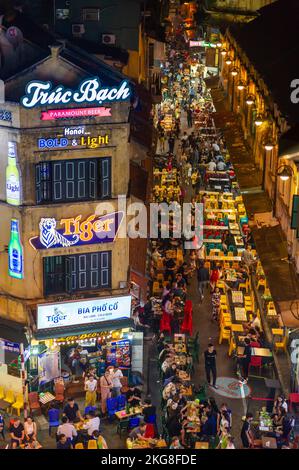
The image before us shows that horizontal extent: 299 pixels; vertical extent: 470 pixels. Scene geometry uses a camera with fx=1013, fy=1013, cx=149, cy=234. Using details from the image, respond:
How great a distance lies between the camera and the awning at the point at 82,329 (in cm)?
3062

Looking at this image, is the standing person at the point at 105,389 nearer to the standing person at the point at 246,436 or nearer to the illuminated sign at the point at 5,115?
the standing person at the point at 246,436

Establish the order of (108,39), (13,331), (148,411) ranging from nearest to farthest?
(148,411) → (13,331) → (108,39)

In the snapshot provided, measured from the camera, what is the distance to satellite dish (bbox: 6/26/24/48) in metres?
31.3

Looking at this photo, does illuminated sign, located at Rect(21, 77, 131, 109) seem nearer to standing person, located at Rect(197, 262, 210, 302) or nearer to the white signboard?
the white signboard

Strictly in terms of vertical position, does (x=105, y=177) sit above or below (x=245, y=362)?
above

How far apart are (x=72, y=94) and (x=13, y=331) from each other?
24.4 feet

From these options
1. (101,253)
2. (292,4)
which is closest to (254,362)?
(101,253)

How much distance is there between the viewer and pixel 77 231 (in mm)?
31234

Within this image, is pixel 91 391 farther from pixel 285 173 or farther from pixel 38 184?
pixel 285 173

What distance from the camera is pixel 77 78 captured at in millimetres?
31000

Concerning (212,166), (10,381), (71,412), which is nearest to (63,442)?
(71,412)

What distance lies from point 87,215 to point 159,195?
1815 cm

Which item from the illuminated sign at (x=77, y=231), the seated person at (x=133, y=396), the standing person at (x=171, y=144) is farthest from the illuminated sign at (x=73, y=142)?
the standing person at (x=171, y=144)
